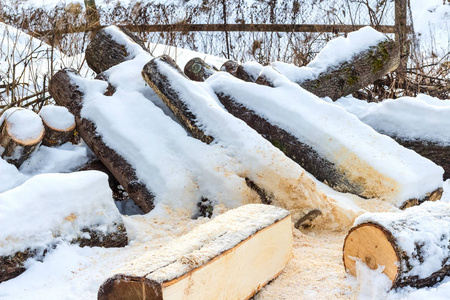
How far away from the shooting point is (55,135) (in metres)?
3.81

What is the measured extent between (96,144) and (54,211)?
3.82 ft

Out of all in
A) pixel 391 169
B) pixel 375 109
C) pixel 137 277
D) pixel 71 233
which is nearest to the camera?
pixel 137 277

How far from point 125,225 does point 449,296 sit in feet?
5.79

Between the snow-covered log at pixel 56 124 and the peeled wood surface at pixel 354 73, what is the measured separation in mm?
2167

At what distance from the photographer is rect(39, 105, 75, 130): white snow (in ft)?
12.3

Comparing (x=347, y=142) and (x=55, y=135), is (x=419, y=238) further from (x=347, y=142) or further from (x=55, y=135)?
(x=55, y=135)

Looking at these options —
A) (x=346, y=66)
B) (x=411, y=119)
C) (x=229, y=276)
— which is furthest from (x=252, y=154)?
(x=346, y=66)

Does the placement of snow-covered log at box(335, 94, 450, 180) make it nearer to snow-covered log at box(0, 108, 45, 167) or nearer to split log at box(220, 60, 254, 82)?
split log at box(220, 60, 254, 82)

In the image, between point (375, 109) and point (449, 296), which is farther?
point (375, 109)

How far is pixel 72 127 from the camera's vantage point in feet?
12.7

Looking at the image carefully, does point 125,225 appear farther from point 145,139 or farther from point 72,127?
point 72,127

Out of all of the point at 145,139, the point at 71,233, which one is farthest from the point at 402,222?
the point at 145,139

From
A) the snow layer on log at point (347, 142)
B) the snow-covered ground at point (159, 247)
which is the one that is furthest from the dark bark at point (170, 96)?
the snow layer on log at point (347, 142)

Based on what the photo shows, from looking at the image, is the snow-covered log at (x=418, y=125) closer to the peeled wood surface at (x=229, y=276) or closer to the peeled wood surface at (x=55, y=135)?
the peeled wood surface at (x=229, y=276)
